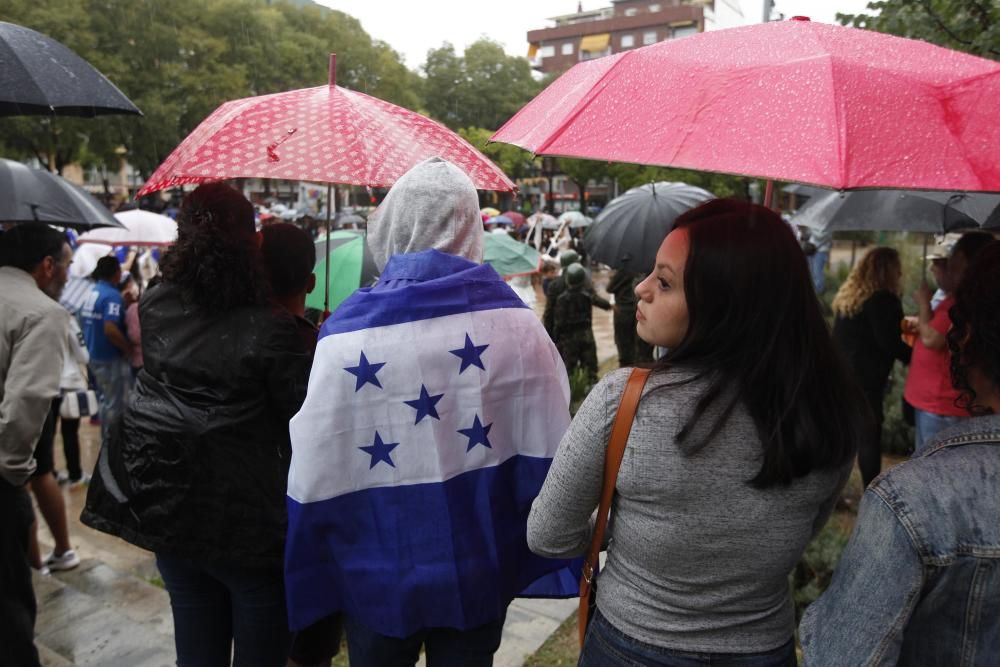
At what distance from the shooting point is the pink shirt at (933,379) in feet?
13.0

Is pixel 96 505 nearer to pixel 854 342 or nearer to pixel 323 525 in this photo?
pixel 323 525

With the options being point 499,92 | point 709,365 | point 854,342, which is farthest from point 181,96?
point 709,365

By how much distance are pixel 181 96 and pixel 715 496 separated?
31.5 metres

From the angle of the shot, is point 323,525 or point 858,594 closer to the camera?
point 858,594

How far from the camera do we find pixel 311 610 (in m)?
1.92

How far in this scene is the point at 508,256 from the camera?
8.25 m

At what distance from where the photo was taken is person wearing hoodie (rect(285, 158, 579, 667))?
1766 millimetres

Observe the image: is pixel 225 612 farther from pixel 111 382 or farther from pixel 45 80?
pixel 111 382

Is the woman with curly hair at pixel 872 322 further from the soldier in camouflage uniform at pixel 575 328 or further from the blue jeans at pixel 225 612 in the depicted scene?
the blue jeans at pixel 225 612

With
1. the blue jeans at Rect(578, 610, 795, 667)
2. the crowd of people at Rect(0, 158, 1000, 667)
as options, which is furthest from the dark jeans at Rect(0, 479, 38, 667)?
the blue jeans at Rect(578, 610, 795, 667)

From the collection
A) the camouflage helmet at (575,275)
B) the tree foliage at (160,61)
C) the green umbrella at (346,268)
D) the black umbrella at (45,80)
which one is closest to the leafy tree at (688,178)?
the camouflage helmet at (575,275)

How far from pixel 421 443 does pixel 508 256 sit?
6.57m

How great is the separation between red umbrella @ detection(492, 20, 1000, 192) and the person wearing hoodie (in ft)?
1.30

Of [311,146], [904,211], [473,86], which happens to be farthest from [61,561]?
[473,86]
